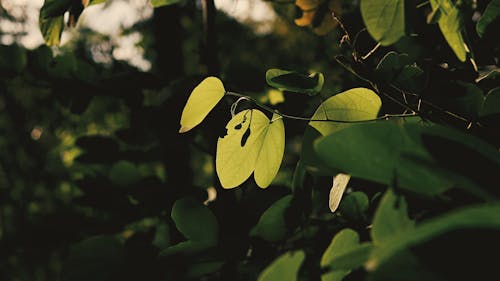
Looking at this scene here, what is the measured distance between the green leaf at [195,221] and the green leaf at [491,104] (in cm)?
37

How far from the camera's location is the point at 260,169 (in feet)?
1.91

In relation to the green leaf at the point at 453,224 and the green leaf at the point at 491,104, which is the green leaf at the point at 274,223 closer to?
the green leaf at the point at 491,104

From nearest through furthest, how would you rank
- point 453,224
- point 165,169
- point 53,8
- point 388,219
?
1. point 453,224
2. point 388,219
3. point 53,8
4. point 165,169

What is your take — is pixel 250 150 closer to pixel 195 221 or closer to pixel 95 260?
pixel 195 221

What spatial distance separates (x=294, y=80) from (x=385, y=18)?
0.47 ft

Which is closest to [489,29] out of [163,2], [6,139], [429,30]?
[429,30]

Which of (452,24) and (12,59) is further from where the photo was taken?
(12,59)

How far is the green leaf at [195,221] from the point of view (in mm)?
519

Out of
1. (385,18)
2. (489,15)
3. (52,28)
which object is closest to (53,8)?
(52,28)

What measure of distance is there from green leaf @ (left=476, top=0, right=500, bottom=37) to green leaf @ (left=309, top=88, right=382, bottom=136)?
0.20m

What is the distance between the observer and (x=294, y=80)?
554 mm

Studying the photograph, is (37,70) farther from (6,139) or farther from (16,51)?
(6,139)

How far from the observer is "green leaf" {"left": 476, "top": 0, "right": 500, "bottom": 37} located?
57 cm

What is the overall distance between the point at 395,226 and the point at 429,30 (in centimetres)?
61
